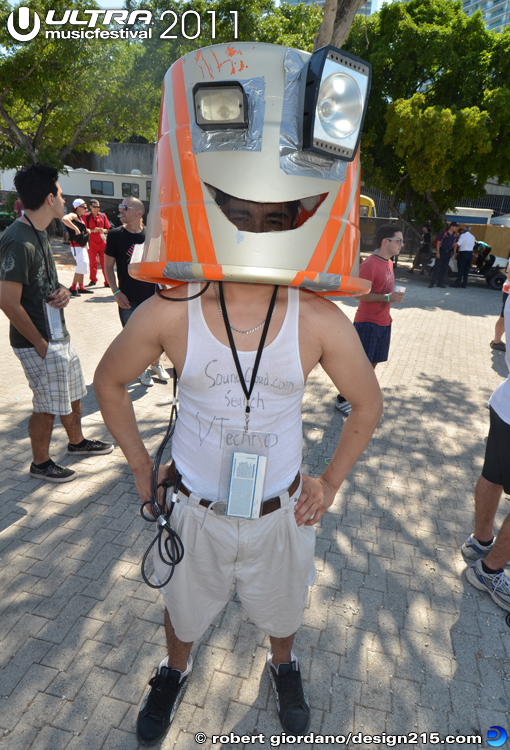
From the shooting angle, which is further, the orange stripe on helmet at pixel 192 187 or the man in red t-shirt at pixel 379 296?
the man in red t-shirt at pixel 379 296

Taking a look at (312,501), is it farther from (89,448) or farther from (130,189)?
(130,189)

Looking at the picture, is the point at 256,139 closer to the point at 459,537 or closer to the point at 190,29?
the point at 459,537

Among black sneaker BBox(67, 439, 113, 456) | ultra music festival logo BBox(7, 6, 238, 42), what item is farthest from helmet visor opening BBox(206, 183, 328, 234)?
ultra music festival logo BBox(7, 6, 238, 42)

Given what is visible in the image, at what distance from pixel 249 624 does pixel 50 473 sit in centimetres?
198

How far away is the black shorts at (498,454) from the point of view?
105 inches

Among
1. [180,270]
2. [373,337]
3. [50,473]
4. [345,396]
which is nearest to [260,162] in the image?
[180,270]

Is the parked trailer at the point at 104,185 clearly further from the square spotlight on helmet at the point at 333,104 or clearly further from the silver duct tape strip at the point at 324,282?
the silver duct tape strip at the point at 324,282

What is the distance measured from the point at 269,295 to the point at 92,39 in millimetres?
19096

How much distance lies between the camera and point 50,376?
11.1 ft

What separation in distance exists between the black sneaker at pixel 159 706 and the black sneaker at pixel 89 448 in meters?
2.26

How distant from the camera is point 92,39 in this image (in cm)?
1595

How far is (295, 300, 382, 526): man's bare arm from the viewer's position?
1.57 meters

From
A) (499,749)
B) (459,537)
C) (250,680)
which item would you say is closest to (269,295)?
(250,680)

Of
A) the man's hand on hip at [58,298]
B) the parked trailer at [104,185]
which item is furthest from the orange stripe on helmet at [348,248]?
the parked trailer at [104,185]
